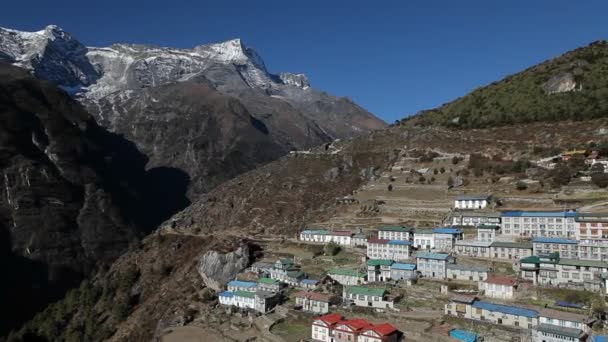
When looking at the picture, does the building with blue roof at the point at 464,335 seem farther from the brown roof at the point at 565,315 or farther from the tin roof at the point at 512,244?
the tin roof at the point at 512,244

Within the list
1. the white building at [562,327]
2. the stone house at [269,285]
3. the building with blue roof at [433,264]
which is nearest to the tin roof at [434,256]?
the building with blue roof at [433,264]

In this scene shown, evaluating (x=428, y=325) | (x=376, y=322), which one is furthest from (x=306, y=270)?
(x=428, y=325)

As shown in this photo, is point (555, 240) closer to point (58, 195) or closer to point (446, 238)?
point (446, 238)

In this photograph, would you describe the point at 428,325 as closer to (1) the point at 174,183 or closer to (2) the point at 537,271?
(2) the point at 537,271

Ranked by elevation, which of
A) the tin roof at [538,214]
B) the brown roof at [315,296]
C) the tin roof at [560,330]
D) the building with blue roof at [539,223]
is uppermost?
the tin roof at [538,214]

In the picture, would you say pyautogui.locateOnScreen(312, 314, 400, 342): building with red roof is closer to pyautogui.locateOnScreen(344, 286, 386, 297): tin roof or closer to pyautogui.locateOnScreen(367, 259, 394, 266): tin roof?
pyautogui.locateOnScreen(344, 286, 386, 297): tin roof
